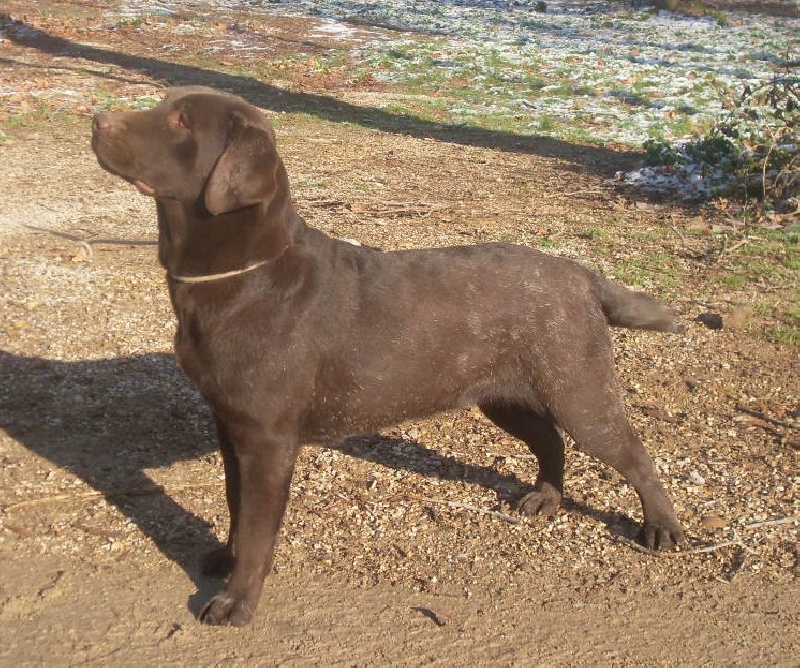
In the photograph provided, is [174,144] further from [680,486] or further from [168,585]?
[680,486]

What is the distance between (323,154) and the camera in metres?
12.5

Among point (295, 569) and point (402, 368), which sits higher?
point (402, 368)

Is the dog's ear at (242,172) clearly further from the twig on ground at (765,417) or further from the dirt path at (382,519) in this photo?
the twig on ground at (765,417)

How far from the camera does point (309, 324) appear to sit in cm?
418

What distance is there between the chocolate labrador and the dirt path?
31cm

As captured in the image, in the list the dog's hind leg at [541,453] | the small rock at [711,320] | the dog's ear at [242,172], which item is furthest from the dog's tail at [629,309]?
the small rock at [711,320]

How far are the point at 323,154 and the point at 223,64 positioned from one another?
264 inches

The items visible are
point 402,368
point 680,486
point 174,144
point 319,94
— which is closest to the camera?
point 174,144

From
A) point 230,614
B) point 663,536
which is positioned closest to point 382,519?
point 230,614

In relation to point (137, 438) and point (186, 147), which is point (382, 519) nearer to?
point (137, 438)

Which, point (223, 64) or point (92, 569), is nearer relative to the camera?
point (92, 569)

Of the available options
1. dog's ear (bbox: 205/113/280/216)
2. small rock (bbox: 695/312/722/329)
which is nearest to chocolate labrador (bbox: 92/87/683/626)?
dog's ear (bbox: 205/113/280/216)

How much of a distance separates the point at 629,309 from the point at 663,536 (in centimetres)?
104

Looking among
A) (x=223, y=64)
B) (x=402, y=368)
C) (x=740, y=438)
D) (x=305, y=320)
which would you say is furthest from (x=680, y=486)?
(x=223, y=64)
